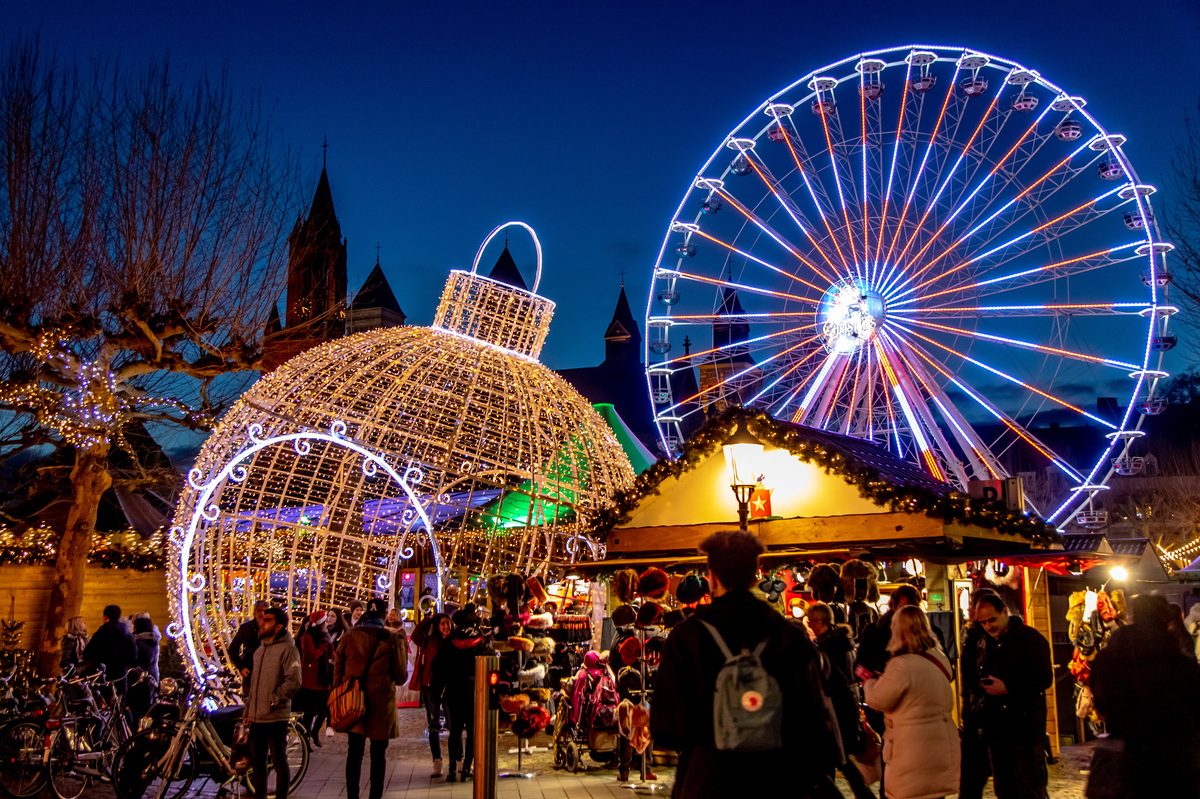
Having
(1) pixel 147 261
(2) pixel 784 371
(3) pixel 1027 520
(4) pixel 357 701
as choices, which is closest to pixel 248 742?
(4) pixel 357 701

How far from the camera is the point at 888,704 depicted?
5.35m

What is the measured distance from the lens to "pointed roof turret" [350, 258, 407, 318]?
2817 inches

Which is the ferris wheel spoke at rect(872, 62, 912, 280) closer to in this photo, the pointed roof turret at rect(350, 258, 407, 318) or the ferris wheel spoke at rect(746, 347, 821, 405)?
the ferris wheel spoke at rect(746, 347, 821, 405)

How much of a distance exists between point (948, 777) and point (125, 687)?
7993mm

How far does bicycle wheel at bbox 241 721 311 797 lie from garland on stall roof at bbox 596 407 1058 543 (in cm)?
346

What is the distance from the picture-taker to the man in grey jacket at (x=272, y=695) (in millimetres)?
7746

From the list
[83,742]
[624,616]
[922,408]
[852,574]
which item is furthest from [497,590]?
[922,408]

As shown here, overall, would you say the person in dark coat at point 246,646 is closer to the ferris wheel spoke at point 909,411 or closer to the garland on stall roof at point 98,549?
the ferris wheel spoke at point 909,411

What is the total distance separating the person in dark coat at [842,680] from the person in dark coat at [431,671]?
4163mm

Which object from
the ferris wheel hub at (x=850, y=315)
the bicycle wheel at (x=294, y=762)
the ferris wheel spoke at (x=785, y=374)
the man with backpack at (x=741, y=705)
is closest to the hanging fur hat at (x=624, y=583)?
the bicycle wheel at (x=294, y=762)

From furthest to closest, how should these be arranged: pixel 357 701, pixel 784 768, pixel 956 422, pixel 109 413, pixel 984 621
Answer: pixel 956 422 → pixel 109 413 → pixel 357 701 → pixel 984 621 → pixel 784 768

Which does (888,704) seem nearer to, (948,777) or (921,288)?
(948,777)

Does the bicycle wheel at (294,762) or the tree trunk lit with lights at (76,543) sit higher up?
the tree trunk lit with lights at (76,543)

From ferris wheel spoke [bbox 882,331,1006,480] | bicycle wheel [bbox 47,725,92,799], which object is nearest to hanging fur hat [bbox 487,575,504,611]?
bicycle wheel [bbox 47,725,92,799]
